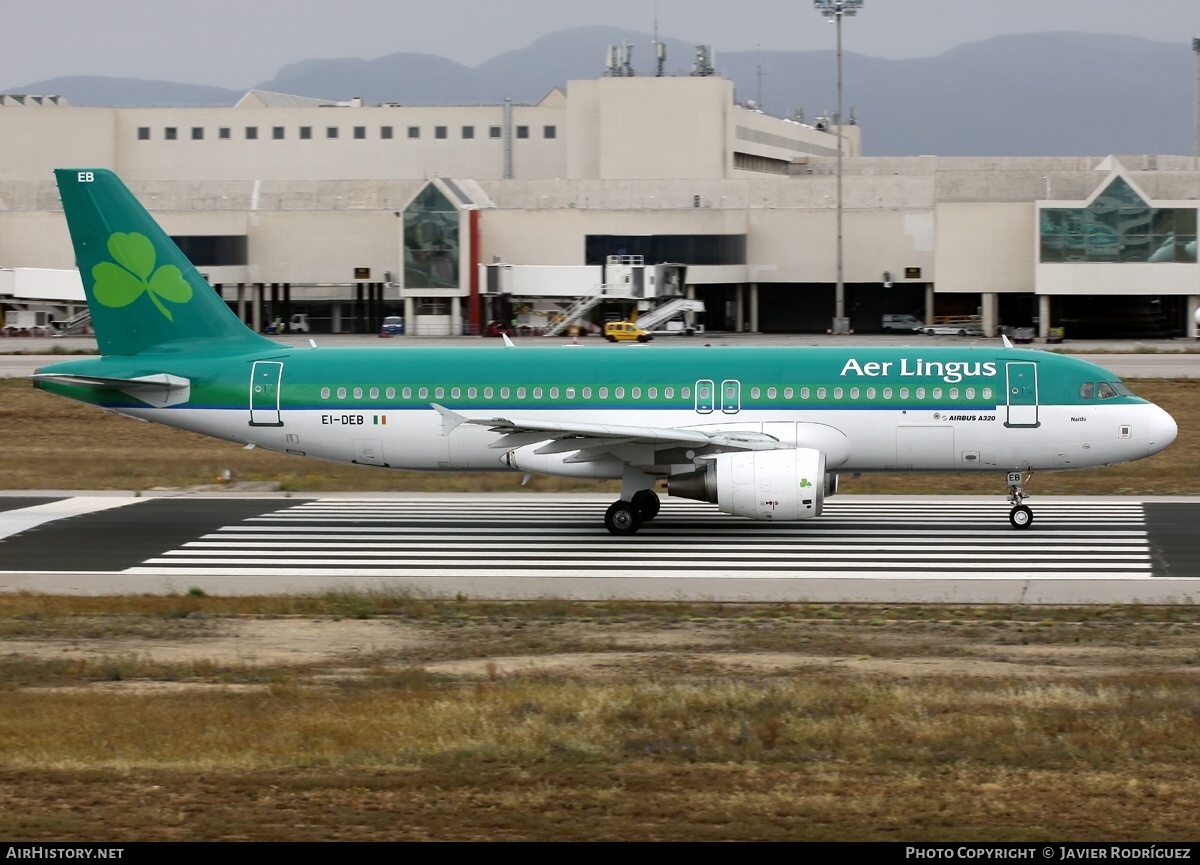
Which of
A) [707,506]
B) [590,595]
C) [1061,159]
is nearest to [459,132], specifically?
[1061,159]

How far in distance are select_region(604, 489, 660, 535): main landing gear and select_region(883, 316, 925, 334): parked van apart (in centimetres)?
7862

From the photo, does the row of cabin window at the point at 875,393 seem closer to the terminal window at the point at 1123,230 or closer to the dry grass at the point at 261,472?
the dry grass at the point at 261,472

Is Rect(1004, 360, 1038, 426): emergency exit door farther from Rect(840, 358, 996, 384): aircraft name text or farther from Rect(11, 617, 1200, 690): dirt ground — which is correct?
Rect(11, 617, 1200, 690): dirt ground

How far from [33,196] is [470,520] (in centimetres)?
9358

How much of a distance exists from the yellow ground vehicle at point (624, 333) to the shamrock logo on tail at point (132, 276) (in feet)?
193

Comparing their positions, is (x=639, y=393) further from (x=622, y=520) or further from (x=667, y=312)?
(x=667, y=312)

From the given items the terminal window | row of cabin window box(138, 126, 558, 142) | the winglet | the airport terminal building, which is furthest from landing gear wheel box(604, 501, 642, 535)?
row of cabin window box(138, 126, 558, 142)

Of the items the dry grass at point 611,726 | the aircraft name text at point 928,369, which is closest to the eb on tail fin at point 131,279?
the dry grass at point 611,726

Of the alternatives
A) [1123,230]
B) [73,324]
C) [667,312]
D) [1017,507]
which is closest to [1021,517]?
[1017,507]

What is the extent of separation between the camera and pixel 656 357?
31.0m

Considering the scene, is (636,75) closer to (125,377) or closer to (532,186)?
(532,186)

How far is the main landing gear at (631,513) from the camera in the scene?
29578mm

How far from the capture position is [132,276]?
31422 mm

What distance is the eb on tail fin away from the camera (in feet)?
102
